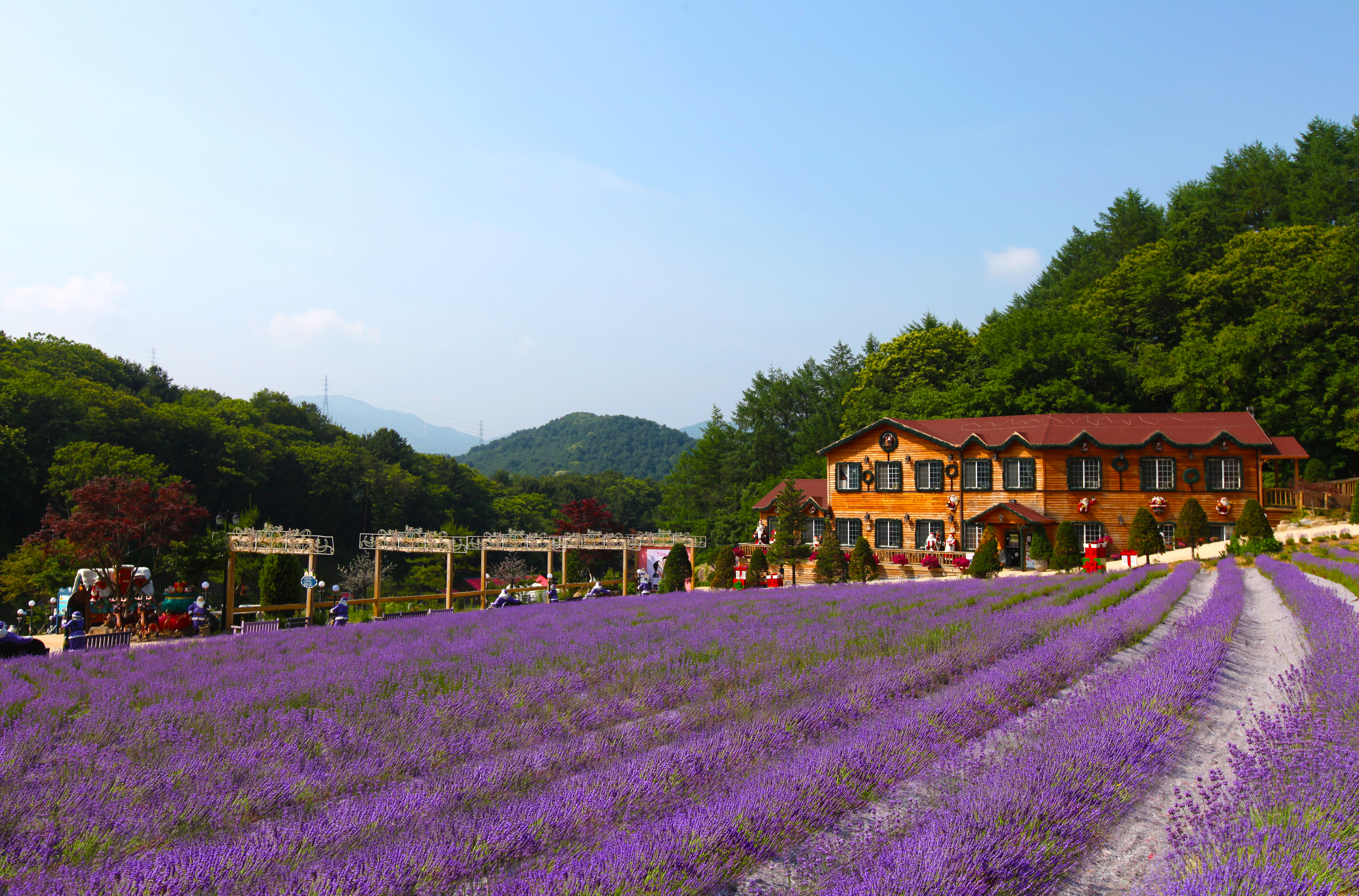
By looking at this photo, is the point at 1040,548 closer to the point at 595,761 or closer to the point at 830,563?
the point at 830,563

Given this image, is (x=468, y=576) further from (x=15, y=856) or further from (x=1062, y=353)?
(x=15, y=856)

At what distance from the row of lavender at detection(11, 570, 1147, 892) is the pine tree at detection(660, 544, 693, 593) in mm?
20753

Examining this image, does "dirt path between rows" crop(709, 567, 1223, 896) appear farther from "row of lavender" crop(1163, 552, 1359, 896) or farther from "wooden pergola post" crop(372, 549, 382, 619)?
"wooden pergola post" crop(372, 549, 382, 619)

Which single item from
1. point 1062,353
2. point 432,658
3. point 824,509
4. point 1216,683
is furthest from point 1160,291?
point 432,658

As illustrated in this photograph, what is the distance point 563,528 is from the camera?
150 ft

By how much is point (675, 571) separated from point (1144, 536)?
16578 millimetres

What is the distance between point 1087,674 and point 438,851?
7.40 meters

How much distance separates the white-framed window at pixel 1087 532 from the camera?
31.2 metres

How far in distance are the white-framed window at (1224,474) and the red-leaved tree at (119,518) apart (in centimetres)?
3696

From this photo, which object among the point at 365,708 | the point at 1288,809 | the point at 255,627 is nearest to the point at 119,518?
the point at 255,627

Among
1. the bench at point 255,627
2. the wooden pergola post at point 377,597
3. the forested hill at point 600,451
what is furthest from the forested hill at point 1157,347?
the forested hill at point 600,451

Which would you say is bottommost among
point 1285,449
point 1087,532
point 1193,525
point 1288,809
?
point 1288,809

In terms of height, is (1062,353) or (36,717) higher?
(1062,353)

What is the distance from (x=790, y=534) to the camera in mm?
32062
